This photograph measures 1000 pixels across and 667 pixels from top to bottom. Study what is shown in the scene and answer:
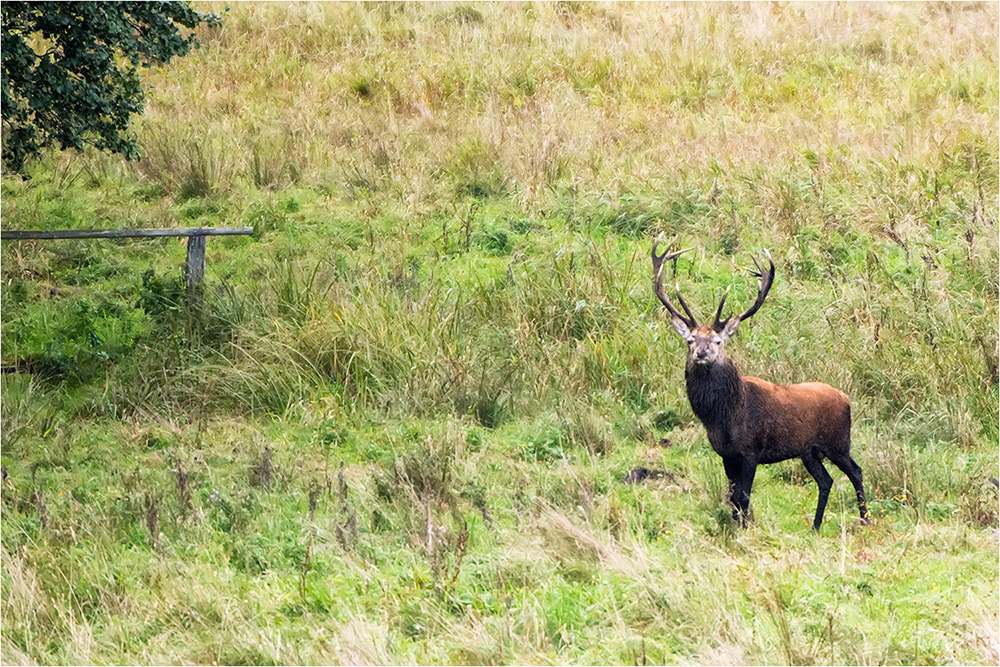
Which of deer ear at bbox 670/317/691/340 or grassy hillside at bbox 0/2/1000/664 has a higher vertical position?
deer ear at bbox 670/317/691/340

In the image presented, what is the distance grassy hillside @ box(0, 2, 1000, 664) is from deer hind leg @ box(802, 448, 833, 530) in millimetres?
126

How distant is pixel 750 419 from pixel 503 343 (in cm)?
336

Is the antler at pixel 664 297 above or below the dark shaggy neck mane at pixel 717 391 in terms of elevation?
above

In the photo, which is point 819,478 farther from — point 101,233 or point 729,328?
point 101,233

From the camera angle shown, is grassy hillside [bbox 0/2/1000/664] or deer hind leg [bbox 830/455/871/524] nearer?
grassy hillside [bbox 0/2/1000/664]

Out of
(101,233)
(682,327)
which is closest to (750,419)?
(682,327)

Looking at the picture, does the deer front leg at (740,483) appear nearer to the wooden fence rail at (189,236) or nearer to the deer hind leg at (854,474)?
the deer hind leg at (854,474)

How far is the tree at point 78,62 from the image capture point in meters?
9.13

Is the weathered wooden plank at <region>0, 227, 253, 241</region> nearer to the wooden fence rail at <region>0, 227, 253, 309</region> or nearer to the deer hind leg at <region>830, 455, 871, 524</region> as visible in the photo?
the wooden fence rail at <region>0, 227, 253, 309</region>

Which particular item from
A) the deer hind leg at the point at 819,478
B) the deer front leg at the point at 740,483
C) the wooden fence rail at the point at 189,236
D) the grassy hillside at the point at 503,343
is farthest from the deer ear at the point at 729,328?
the wooden fence rail at the point at 189,236

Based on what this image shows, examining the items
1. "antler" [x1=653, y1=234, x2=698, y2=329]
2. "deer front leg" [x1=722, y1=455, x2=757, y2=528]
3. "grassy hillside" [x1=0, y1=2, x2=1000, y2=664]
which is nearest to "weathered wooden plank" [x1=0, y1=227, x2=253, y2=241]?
"grassy hillside" [x1=0, y1=2, x2=1000, y2=664]

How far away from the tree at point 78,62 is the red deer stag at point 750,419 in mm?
5148

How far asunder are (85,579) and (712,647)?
3152 millimetres

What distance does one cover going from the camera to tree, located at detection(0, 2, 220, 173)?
9133 mm
